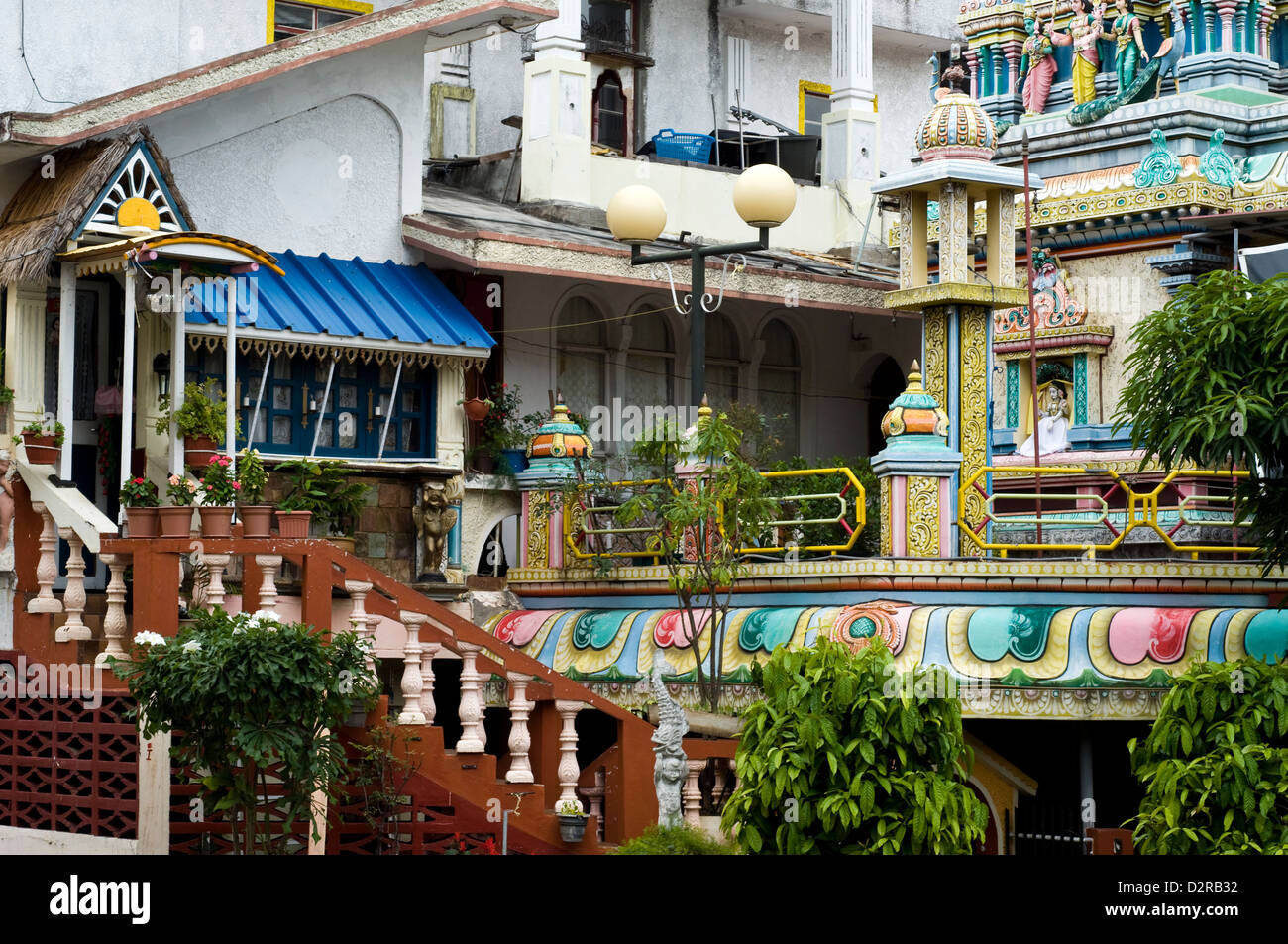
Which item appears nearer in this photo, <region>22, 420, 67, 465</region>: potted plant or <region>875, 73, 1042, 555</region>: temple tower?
<region>22, 420, 67, 465</region>: potted plant

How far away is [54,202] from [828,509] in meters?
7.32

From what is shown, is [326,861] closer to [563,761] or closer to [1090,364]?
[563,761]

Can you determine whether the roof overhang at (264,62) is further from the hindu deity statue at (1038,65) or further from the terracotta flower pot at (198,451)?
the hindu deity statue at (1038,65)

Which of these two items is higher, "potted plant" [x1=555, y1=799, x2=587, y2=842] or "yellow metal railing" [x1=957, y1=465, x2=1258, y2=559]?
"yellow metal railing" [x1=957, y1=465, x2=1258, y2=559]

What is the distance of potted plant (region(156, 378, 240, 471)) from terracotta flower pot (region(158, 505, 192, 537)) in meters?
2.16

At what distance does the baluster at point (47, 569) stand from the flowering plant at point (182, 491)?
3.07ft

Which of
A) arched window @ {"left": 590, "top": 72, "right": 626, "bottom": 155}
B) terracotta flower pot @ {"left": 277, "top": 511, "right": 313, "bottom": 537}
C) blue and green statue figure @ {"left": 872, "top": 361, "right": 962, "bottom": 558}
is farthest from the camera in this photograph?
arched window @ {"left": 590, "top": 72, "right": 626, "bottom": 155}

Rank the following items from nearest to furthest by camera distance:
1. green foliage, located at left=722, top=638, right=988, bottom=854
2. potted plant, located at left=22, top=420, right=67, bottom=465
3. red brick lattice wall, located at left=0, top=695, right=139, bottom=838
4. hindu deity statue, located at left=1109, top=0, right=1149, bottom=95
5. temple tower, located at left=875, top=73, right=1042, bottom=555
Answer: green foliage, located at left=722, top=638, right=988, bottom=854 < red brick lattice wall, located at left=0, top=695, right=139, bottom=838 < potted plant, located at left=22, top=420, right=67, bottom=465 < temple tower, located at left=875, top=73, right=1042, bottom=555 < hindu deity statue, located at left=1109, top=0, right=1149, bottom=95

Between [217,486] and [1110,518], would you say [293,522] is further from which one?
[1110,518]

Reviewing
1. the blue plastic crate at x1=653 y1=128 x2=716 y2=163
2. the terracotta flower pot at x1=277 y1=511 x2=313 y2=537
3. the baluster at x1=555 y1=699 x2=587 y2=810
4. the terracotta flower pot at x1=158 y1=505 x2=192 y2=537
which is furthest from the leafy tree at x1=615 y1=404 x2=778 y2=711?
the blue plastic crate at x1=653 y1=128 x2=716 y2=163

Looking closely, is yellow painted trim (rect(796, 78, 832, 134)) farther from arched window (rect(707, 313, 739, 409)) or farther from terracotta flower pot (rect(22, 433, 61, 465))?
terracotta flower pot (rect(22, 433, 61, 465))

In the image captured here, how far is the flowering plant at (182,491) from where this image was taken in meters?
16.3

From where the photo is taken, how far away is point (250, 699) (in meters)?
13.9

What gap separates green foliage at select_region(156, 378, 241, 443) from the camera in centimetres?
1752
